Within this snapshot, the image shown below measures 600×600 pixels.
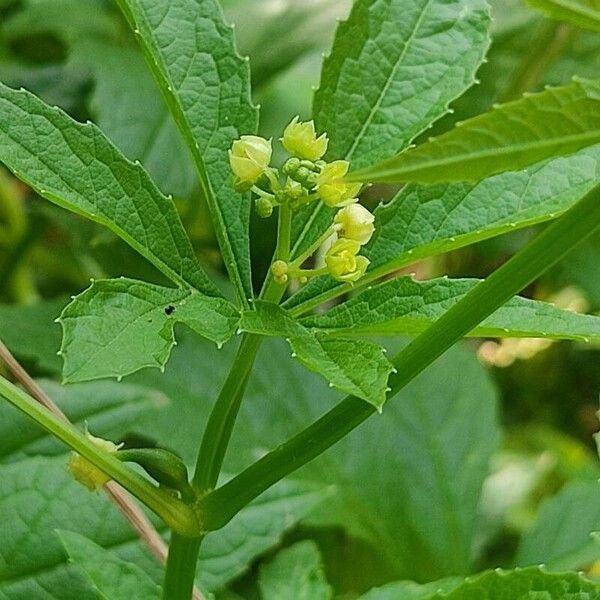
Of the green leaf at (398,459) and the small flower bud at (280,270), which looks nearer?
the small flower bud at (280,270)

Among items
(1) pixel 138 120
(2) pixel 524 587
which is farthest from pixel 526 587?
(1) pixel 138 120

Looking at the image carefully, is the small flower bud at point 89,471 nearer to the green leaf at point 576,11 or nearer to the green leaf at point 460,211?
the green leaf at point 460,211

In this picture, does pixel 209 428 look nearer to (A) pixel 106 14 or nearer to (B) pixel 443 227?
(B) pixel 443 227

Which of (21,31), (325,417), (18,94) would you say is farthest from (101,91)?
(325,417)

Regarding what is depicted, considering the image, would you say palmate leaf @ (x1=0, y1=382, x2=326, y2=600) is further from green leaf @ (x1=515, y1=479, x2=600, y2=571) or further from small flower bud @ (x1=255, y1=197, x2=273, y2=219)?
green leaf @ (x1=515, y1=479, x2=600, y2=571)

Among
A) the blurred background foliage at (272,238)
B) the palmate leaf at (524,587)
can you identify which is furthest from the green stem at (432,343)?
the blurred background foliage at (272,238)
